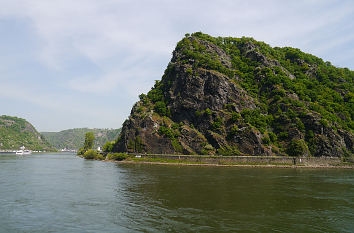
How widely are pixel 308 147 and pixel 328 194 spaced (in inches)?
3274

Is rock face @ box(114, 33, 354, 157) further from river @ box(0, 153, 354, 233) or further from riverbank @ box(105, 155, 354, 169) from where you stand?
river @ box(0, 153, 354, 233)

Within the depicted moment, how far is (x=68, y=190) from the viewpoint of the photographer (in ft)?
153

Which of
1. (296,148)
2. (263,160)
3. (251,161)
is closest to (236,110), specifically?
(251,161)

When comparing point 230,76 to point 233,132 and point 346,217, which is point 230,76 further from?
point 346,217

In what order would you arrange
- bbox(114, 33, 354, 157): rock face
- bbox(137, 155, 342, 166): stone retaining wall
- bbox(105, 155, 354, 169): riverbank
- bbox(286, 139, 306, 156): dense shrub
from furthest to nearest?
bbox(114, 33, 354, 157): rock face → bbox(286, 139, 306, 156): dense shrub → bbox(137, 155, 342, 166): stone retaining wall → bbox(105, 155, 354, 169): riverbank

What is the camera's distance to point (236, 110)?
131000mm

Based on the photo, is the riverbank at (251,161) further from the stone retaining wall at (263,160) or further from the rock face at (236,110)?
the rock face at (236,110)

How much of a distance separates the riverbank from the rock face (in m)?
4.27

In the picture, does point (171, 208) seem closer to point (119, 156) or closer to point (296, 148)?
point (296, 148)

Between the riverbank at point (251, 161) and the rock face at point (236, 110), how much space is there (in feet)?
14.0

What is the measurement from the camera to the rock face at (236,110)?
12131 centimetres

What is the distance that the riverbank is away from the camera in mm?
110062

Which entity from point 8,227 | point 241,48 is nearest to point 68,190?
point 8,227

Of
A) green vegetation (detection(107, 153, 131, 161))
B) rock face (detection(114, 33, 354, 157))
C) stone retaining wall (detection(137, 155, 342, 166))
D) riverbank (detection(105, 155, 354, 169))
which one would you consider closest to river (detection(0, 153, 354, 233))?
riverbank (detection(105, 155, 354, 169))
